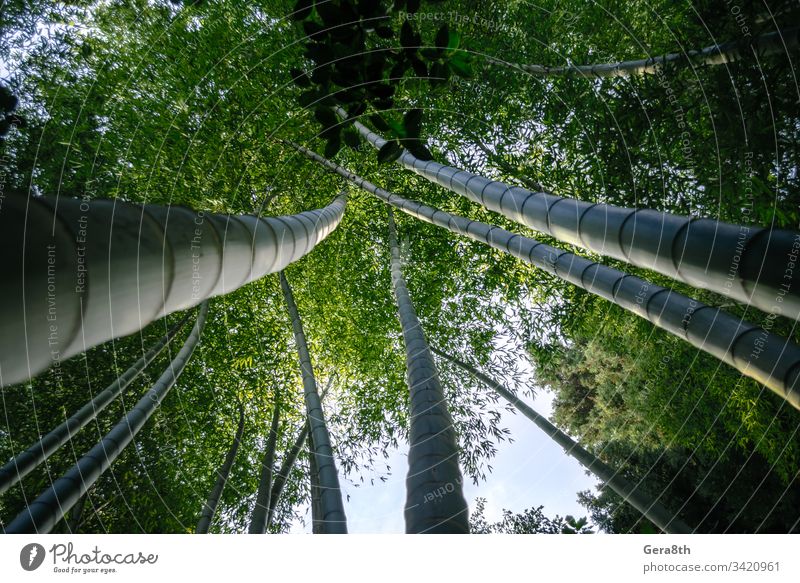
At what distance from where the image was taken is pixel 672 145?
4.12m

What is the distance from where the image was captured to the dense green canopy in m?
3.56

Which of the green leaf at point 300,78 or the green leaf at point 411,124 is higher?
Result: the green leaf at point 300,78

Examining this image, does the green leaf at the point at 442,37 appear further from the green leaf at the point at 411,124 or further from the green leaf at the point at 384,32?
the green leaf at the point at 411,124

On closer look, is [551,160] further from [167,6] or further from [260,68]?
[167,6]

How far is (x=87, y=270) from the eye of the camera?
75cm

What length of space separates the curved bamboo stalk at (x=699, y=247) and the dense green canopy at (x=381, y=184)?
3.95 ft

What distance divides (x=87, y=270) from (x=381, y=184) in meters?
7.98

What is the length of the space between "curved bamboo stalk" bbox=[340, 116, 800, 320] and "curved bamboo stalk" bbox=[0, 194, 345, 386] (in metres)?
1.91

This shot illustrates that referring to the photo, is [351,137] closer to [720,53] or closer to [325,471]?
[325,471]

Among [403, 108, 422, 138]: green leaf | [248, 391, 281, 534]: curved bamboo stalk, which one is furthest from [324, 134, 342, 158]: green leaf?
[248, 391, 281, 534]: curved bamboo stalk

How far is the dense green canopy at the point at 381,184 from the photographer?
3.56 m
